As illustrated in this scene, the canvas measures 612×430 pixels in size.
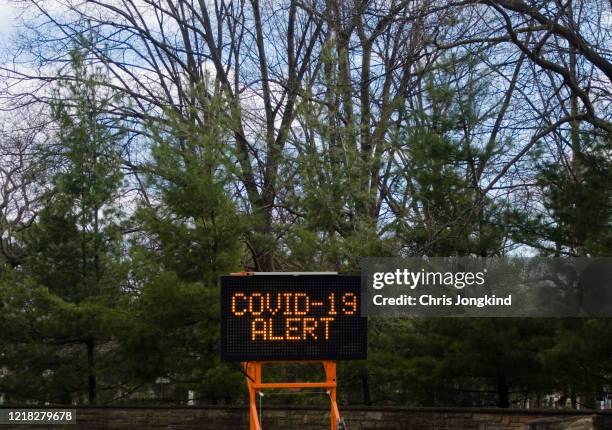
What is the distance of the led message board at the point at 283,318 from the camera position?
1055cm

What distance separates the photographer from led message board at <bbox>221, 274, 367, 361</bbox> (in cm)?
1055

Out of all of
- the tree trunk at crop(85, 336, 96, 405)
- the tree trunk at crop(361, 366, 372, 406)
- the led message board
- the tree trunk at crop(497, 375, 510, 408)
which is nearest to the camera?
the led message board

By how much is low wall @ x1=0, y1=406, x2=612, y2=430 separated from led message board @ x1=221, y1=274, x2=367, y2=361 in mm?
3218

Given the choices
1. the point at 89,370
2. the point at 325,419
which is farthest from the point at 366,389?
the point at 89,370

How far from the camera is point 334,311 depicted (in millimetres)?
10641

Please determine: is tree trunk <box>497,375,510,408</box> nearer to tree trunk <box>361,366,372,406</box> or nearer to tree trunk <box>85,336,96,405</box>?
tree trunk <box>361,366,372,406</box>

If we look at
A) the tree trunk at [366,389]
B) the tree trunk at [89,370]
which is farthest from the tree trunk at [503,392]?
the tree trunk at [89,370]

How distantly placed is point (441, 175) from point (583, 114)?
2.89 m

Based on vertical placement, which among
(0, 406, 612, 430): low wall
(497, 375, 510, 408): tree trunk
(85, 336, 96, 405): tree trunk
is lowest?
(0, 406, 612, 430): low wall

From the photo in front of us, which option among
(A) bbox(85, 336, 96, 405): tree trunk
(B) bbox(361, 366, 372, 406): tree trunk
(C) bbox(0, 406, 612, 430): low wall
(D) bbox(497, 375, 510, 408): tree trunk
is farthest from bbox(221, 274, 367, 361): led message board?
(A) bbox(85, 336, 96, 405): tree trunk

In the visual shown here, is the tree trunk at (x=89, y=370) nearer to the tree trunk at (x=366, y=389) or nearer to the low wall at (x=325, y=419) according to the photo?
the low wall at (x=325, y=419)

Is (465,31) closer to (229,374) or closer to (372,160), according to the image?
(372,160)

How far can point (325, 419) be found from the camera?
14109mm

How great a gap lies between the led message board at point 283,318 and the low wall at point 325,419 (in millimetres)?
3218
